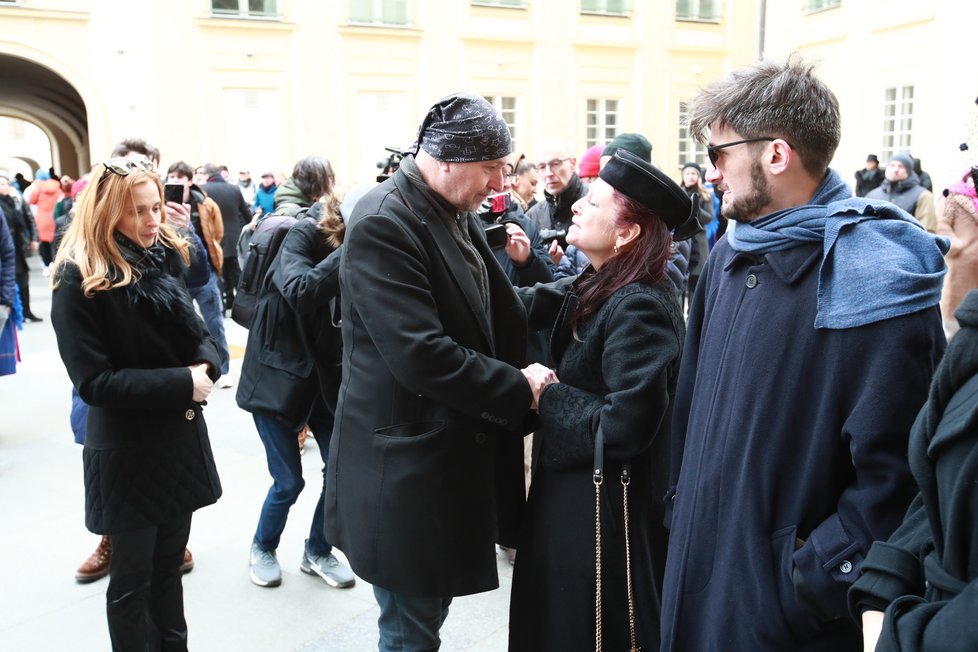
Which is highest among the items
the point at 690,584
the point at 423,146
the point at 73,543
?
the point at 423,146

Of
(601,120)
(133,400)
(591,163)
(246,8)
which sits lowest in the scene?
(133,400)

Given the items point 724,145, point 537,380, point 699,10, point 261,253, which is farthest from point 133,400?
point 699,10

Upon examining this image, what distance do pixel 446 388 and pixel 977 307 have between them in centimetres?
127

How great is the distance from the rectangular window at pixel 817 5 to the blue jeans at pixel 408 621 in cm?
2105

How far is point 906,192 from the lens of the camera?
988 centimetres

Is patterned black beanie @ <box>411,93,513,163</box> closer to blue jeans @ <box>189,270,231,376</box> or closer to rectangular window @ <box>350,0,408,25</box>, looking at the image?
blue jeans @ <box>189,270,231,376</box>

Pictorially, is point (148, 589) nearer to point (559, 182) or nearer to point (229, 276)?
point (559, 182)

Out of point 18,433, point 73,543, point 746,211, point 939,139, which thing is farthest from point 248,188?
point 746,211

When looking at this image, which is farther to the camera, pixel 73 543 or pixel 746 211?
pixel 73 543

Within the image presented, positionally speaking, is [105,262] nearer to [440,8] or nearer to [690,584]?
[690,584]

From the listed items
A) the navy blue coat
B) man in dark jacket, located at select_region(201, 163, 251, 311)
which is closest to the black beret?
the navy blue coat

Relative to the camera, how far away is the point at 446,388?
84.1 inches

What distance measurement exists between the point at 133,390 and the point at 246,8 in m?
17.8

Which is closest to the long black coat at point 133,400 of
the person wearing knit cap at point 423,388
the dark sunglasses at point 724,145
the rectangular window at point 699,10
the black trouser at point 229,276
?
the person wearing knit cap at point 423,388
